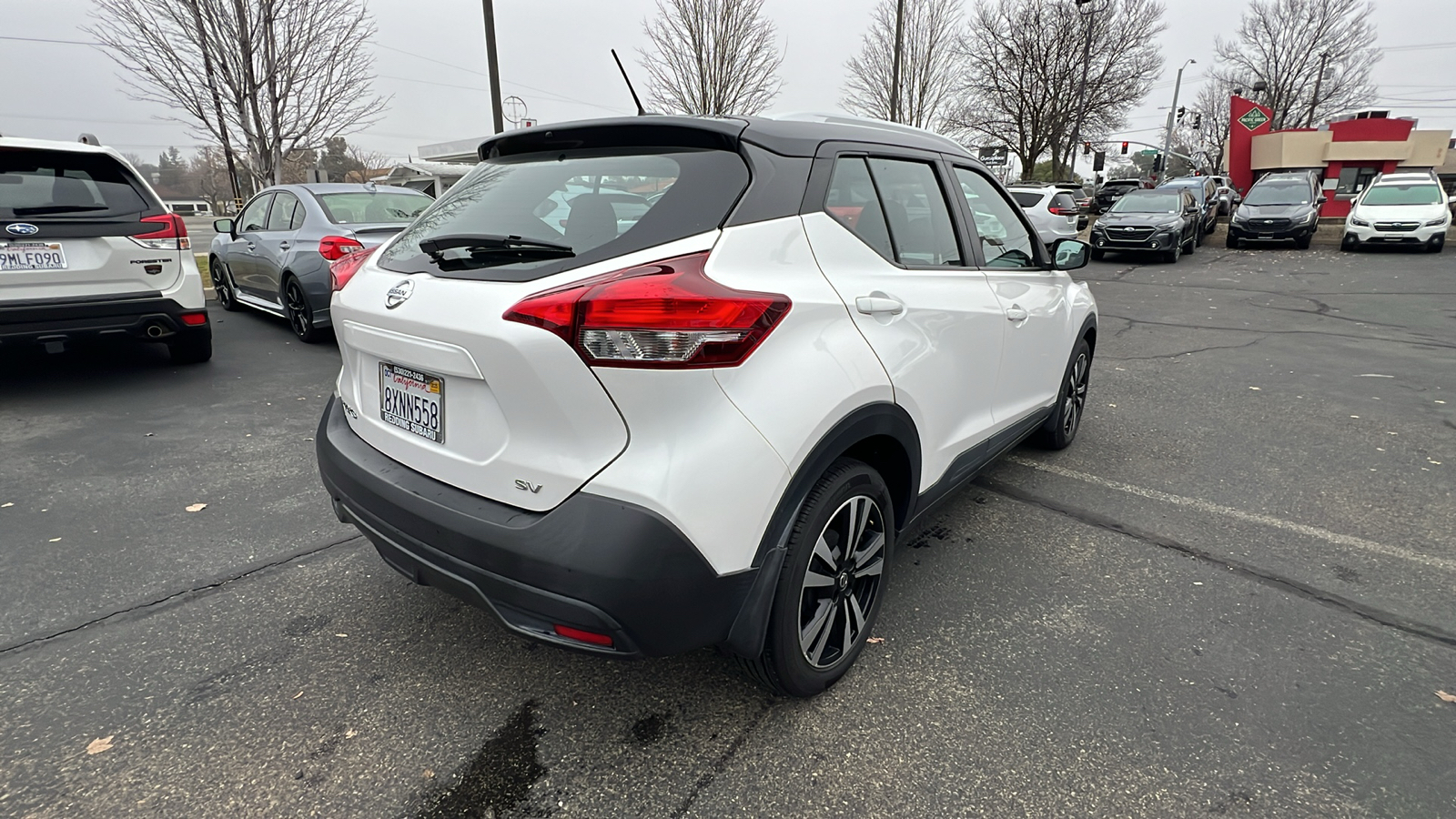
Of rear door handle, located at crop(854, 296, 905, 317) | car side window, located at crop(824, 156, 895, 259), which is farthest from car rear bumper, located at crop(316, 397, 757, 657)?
car side window, located at crop(824, 156, 895, 259)

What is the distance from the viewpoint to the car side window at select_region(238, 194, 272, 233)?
8.41 meters

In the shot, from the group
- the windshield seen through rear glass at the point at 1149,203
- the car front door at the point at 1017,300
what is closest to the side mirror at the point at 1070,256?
the car front door at the point at 1017,300

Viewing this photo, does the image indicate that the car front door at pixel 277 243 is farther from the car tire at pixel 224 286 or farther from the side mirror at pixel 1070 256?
the side mirror at pixel 1070 256

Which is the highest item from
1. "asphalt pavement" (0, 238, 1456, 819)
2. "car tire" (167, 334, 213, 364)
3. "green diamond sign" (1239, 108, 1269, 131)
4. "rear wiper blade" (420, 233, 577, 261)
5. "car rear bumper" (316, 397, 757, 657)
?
"green diamond sign" (1239, 108, 1269, 131)

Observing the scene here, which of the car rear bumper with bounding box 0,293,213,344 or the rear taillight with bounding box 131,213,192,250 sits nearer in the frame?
the car rear bumper with bounding box 0,293,213,344

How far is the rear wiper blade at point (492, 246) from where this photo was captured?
6.64ft

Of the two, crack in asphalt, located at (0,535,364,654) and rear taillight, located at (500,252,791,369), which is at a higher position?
rear taillight, located at (500,252,791,369)

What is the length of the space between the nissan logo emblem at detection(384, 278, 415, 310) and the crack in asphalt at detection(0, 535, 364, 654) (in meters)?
1.62

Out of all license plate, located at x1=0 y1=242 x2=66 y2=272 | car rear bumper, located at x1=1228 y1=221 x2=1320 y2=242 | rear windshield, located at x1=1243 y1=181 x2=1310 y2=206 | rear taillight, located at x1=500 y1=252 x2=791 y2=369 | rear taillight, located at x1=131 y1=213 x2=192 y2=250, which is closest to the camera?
→ rear taillight, located at x1=500 y1=252 x2=791 y2=369

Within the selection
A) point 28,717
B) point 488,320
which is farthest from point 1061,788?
A: point 28,717

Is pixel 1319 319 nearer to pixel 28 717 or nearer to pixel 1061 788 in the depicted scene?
pixel 1061 788

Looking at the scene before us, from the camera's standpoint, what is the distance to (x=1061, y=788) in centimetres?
206

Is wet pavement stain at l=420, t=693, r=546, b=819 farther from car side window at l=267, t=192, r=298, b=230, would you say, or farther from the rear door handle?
car side window at l=267, t=192, r=298, b=230

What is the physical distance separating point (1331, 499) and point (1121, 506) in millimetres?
1169
